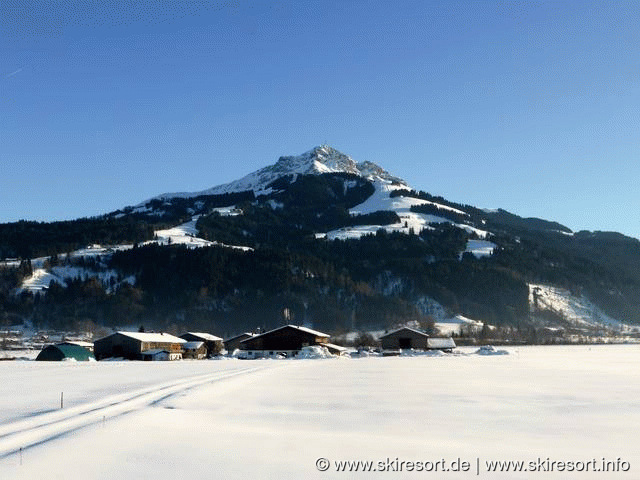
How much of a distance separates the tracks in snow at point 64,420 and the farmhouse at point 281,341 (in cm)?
9449

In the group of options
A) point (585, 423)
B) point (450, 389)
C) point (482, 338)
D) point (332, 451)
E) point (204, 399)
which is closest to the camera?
point (332, 451)

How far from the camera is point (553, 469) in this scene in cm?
1257

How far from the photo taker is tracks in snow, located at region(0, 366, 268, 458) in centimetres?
1491

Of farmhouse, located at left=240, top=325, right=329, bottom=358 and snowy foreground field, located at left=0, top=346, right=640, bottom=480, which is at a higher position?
snowy foreground field, located at left=0, top=346, right=640, bottom=480

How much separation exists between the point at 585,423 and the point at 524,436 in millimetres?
3450

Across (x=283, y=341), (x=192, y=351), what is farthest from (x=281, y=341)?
(x=192, y=351)

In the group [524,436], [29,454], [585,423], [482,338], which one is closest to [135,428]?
[29,454]

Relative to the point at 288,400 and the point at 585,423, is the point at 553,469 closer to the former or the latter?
the point at 585,423

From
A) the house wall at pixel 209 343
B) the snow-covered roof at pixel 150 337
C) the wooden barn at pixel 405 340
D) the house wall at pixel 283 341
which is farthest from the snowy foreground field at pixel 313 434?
the house wall at pixel 209 343

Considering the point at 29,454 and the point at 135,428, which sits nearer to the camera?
the point at 29,454

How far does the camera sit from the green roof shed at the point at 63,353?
98.9 meters

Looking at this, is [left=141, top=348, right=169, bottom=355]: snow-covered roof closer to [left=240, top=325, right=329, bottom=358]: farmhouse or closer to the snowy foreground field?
[left=240, top=325, right=329, bottom=358]: farmhouse

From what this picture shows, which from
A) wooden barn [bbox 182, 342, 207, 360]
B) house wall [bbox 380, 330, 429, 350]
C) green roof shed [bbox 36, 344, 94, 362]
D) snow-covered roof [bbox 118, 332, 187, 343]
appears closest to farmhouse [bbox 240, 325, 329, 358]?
wooden barn [bbox 182, 342, 207, 360]

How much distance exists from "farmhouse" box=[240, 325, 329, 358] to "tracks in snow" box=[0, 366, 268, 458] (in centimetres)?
9449
